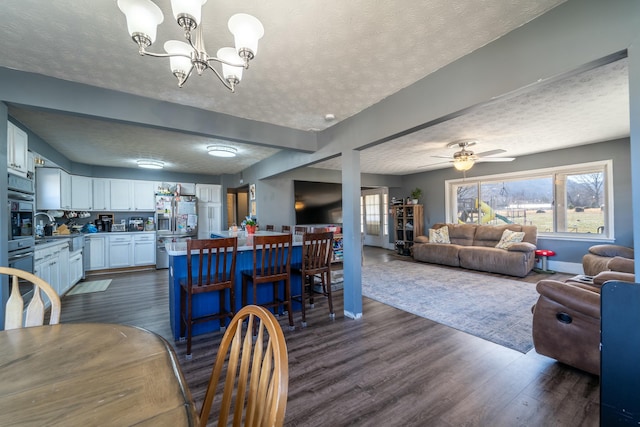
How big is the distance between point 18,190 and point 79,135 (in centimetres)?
131

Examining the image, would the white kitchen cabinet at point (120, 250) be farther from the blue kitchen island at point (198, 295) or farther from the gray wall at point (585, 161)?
the gray wall at point (585, 161)

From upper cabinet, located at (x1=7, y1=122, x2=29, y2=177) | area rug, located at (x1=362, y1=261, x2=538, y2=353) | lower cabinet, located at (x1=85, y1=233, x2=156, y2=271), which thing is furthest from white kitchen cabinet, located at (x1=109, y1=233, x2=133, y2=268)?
area rug, located at (x1=362, y1=261, x2=538, y2=353)

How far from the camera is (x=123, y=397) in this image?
72 cm

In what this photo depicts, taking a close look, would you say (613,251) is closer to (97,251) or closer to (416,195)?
(416,195)

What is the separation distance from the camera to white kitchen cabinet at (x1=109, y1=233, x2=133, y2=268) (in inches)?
234

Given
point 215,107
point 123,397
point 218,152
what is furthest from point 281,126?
point 123,397

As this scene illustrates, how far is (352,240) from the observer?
10.6 ft

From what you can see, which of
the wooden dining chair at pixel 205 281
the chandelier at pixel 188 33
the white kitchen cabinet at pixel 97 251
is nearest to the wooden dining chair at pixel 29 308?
the wooden dining chair at pixel 205 281

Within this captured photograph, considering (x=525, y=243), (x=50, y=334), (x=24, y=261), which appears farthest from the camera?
(x=525, y=243)

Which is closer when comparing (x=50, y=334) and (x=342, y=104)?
(x=50, y=334)

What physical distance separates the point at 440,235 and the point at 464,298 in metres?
3.08

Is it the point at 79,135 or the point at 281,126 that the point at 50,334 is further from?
the point at 79,135

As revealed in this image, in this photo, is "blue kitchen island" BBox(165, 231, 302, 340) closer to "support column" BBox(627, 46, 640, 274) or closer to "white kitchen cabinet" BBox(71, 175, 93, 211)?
"support column" BBox(627, 46, 640, 274)

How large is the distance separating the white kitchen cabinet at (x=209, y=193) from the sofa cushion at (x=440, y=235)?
Result: 20.1 feet
